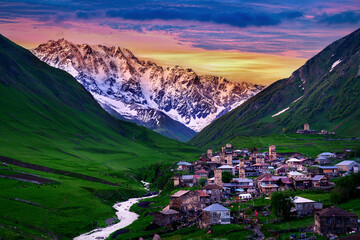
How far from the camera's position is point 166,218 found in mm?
118938

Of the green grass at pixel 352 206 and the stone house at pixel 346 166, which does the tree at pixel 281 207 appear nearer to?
the green grass at pixel 352 206

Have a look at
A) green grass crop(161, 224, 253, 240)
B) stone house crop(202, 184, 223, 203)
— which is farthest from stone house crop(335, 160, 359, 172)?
green grass crop(161, 224, 253, 240)

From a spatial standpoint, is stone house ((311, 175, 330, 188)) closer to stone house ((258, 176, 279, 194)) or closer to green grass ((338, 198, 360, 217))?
stone house ((258, 176, 279, 194))

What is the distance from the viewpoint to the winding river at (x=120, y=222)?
118625 mm

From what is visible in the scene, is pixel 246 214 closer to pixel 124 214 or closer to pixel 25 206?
pixel 124 214

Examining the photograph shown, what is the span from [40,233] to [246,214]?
46.1 m

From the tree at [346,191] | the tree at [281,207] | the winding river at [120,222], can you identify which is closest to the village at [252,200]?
the tree at [346,191]

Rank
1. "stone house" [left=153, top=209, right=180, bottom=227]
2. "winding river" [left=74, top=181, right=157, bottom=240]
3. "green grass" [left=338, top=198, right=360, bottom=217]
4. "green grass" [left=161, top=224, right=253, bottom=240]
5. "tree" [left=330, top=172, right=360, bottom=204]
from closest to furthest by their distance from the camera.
A: "green grass" [left=161, top=224, right=253, bottom=240], "green grass" [left=338, top=198, right=360, bottom=217], "tree" [left=330, top=172, right=360, bottom=204], "stone house" [left=153, top=209, right=180, bottom=227], "winding river" [left=74, top=181, right=157, bottom=240]

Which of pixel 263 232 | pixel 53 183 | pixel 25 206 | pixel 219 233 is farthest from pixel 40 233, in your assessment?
pixel 53 183

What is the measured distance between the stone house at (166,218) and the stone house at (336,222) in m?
39.0

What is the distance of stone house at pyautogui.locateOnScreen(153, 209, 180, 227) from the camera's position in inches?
4665

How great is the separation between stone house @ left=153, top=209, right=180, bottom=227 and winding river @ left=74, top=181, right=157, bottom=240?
39.8 ft

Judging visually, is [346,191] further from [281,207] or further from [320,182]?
[320,182]

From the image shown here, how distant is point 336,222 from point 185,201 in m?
45.6
